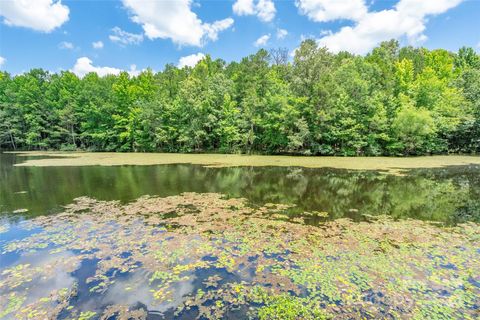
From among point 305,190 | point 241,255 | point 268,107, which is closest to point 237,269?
point 241,255

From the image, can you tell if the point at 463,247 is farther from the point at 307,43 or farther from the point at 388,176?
the point at 307,43

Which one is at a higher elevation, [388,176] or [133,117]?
[133,117]

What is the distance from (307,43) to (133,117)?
1032 inches

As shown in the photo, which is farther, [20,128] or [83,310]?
[20,128]

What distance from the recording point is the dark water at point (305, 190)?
359 inches

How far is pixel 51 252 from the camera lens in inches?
231

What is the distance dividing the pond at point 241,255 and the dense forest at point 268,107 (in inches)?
729

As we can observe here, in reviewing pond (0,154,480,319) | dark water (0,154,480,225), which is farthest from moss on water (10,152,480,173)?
pond (0,154,480,319)

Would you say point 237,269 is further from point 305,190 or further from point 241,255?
point 305,190

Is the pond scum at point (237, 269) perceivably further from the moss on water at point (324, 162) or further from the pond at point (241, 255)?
the moss on water at point (324, 162)

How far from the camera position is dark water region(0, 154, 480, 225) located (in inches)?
359

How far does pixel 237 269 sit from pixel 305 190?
25.3 ft

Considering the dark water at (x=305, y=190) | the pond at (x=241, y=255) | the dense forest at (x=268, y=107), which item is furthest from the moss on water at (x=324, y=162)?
the pond at (x=241, y=255)

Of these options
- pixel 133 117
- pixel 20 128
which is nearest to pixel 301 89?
pixel 133 117
